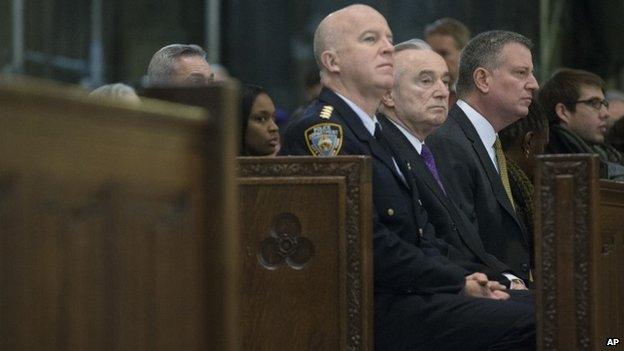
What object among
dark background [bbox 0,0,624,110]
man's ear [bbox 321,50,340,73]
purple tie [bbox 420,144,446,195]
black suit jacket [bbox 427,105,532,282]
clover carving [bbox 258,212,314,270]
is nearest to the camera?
clover carving [bbox 258,212,314,270]

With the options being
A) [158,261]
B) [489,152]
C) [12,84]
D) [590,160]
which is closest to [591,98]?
[489,152]

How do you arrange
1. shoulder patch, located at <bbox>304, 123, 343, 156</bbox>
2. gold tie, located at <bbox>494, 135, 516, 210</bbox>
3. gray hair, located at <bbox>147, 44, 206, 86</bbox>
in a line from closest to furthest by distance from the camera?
shoulder patch, located at <bbox>304, 123, 343, 156</bbox> → gray hair, located at <bbox>147, 44, 206, 86</bbox> → gold tie, located at <bbox>494, 135, 516, 210</bbox>

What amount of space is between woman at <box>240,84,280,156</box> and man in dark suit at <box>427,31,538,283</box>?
61 centimetres

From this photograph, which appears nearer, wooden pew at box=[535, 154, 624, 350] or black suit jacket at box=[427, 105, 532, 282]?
wooden pew at box=[535, 154, 624, 350]

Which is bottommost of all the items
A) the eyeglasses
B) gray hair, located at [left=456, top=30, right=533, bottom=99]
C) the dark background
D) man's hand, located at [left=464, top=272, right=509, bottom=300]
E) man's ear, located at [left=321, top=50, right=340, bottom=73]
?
man's hand, located at [left=464, top=272, right=509, bottom=300]

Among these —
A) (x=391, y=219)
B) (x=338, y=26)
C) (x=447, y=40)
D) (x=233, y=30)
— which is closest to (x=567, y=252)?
(x=391, y=219)

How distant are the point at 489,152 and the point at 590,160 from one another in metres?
1.55

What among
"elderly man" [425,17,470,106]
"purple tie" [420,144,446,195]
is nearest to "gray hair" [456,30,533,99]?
"purple tie" [420,144,446,195]

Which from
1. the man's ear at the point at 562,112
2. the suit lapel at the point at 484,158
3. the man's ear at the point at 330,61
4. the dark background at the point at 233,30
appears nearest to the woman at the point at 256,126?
the suit lapel at the point at 484,158

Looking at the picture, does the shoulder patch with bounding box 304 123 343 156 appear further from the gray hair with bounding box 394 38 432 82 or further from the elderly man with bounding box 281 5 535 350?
the gray hair with bounding box 394 38 432 82

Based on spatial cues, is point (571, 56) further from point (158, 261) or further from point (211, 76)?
point (158, 261)

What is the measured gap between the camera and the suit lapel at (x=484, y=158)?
555 cm

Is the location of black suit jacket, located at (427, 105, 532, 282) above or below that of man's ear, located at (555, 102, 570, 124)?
below

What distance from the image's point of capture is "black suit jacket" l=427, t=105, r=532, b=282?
547cm
